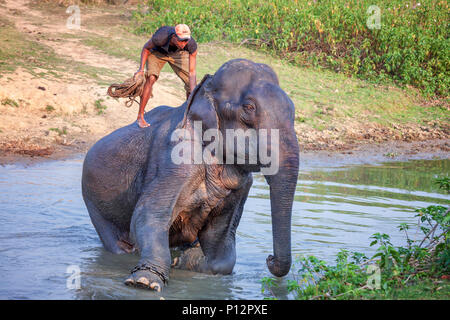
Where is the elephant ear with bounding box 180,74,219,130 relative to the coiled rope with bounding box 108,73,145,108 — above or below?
above

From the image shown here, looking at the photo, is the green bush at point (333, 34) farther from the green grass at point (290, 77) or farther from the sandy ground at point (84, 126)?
the sandy ground at point (84, 126)

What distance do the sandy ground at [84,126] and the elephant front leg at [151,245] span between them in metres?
5.08

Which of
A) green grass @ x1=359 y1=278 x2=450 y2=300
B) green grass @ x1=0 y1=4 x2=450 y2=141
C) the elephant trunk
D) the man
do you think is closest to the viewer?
green grass @ x1=359 y1=278 x2=450 y2=300

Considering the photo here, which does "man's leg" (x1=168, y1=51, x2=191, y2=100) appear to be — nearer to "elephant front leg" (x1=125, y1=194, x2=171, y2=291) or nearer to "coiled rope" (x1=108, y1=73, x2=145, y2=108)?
"coiled rope" (x1=108, y1=73, x2=145, y2=108)

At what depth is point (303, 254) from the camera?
Result: 18.8ft

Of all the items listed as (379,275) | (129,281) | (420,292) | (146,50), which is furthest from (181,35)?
(420,292)

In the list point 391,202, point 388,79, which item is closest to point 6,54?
point 391,202

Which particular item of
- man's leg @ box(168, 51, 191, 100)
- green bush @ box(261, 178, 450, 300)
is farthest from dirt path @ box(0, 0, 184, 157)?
green bush @ box(261, 178, 450, 300)

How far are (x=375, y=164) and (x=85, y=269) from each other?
672 centimetres

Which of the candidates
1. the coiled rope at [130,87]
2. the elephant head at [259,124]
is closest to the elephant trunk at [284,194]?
the elephant head at [259,124]

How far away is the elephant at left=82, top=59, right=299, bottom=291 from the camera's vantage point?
4.23 metres

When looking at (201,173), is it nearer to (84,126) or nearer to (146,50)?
(146,50)
